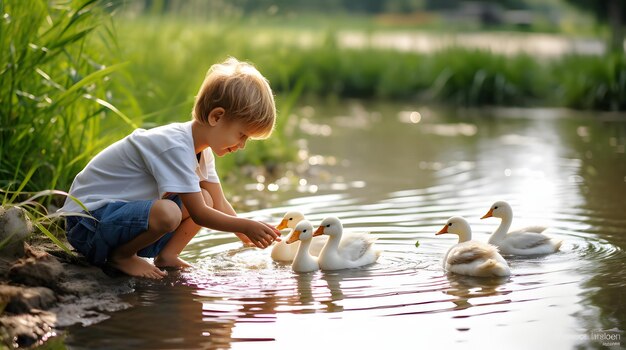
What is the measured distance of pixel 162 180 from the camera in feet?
15.1

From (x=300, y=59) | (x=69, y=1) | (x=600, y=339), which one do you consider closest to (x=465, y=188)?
(x=69, y=1)

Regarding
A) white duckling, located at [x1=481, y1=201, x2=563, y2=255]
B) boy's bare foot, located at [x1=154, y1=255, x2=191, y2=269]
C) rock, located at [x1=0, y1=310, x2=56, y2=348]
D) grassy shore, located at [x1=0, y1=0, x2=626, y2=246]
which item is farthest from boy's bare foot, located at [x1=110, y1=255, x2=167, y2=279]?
white duckling, located at [x1=481, y1=201, x2=563, y2=255]

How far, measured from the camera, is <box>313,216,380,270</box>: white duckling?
5066 mm

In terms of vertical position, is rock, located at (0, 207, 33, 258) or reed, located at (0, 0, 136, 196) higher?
reed, located at (0, 0, 136, 196)

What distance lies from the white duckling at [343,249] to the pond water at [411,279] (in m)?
0.06

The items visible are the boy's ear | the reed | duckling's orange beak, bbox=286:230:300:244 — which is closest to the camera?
the boy's ear

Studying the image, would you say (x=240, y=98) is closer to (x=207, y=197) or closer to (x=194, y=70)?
(x=207, y=197)

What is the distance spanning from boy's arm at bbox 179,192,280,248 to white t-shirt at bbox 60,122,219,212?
0.08 metres

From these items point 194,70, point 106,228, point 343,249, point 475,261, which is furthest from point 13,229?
point 194,70

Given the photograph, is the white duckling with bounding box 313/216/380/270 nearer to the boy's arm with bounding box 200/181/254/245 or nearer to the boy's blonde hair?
the boy's arm with bounding box 200/181/254/245

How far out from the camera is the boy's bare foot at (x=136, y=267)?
187 inches

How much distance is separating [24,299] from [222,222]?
102cm

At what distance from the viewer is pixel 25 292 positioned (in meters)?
4.06

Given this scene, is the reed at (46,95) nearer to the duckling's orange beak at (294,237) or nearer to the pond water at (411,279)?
the pond water at (411,279)
